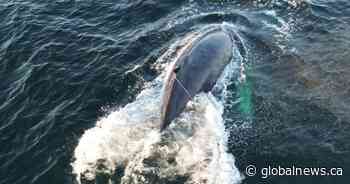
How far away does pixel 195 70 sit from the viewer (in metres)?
18.7

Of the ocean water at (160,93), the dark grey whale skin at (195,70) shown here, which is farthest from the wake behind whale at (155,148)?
the dark grey whale skin at (195,70)

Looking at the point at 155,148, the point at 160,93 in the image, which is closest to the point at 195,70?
the point at 160,93

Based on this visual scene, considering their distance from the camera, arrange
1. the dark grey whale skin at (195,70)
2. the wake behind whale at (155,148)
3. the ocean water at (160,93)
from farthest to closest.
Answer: the dark grey whale skin at (195,70) → the ocean water at (160,93) → the wake behind whale at (155,148)

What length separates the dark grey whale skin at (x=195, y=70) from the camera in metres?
17.3

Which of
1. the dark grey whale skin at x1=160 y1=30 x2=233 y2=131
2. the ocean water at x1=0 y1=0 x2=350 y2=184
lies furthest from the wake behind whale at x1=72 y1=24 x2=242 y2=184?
the dark grey whale skin at x1=160 y1=30 x2=233 y2=131

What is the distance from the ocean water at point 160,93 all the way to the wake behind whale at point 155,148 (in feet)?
0.14

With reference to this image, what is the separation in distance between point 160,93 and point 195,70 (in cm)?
185

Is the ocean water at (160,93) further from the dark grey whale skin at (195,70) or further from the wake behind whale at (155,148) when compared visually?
the dark grey whale skin at (195,70)

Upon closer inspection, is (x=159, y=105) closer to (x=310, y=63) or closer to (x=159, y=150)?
(x=159, y=150)

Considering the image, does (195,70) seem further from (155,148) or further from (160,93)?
(155,148)

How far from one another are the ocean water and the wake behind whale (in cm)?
4

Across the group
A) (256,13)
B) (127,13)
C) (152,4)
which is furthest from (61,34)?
(256,13)

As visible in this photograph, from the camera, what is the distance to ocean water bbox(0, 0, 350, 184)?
1614cm

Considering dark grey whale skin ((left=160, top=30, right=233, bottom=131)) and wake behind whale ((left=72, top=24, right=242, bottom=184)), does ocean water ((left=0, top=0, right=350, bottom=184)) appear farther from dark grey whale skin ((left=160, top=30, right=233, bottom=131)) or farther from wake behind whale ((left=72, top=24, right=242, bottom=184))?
dark grey whale skin ((left=160, top=30, right=233, bottom=131))
